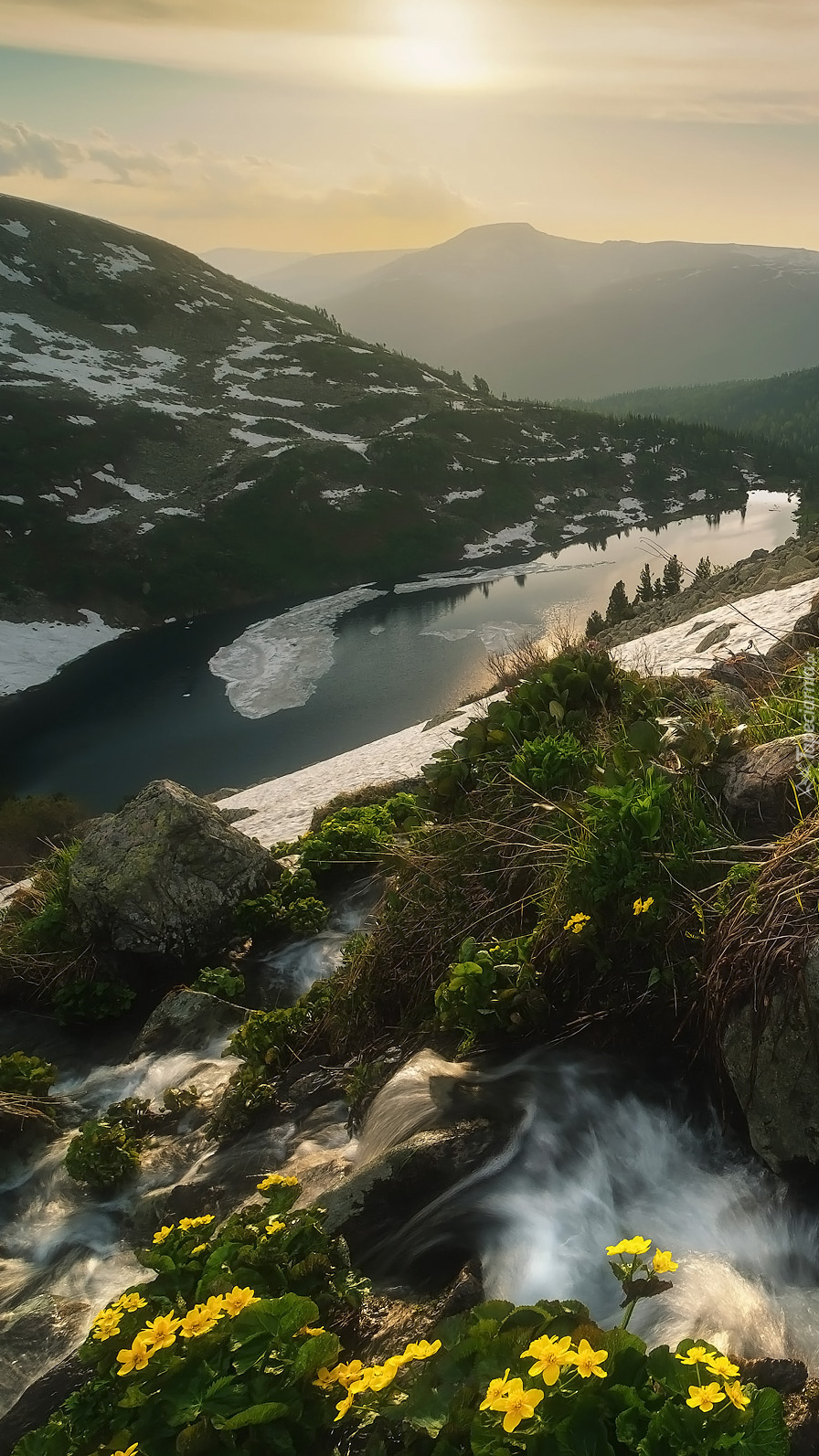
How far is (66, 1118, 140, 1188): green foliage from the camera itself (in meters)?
6.31

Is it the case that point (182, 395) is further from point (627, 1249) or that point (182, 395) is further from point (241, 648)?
point (627, 1249)

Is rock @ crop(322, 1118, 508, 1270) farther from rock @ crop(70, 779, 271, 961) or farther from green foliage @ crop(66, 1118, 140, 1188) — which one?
rock @ crop(70, 779, 271, 961)

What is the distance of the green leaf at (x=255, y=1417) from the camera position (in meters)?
2.86

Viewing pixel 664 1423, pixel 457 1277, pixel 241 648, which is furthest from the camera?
pixel 241 648

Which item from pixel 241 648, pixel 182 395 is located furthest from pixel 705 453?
pixel 241 648

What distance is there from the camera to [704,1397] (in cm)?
246

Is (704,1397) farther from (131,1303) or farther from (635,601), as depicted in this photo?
(635,601)

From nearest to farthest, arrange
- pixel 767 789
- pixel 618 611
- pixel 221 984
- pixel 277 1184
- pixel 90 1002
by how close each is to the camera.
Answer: pixel 277 1184 → pixel 767 789 → pixel 221 984 → pixel 90 1002 → pixel 618 611

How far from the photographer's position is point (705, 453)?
145000mm

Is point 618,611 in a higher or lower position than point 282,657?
lower

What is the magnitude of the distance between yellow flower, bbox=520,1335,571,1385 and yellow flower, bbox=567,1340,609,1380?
30mm

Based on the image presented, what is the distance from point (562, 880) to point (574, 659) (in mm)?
3302

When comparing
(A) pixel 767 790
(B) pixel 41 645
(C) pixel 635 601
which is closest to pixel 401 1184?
(A) pixel 767 790

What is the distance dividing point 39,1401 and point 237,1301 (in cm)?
176
